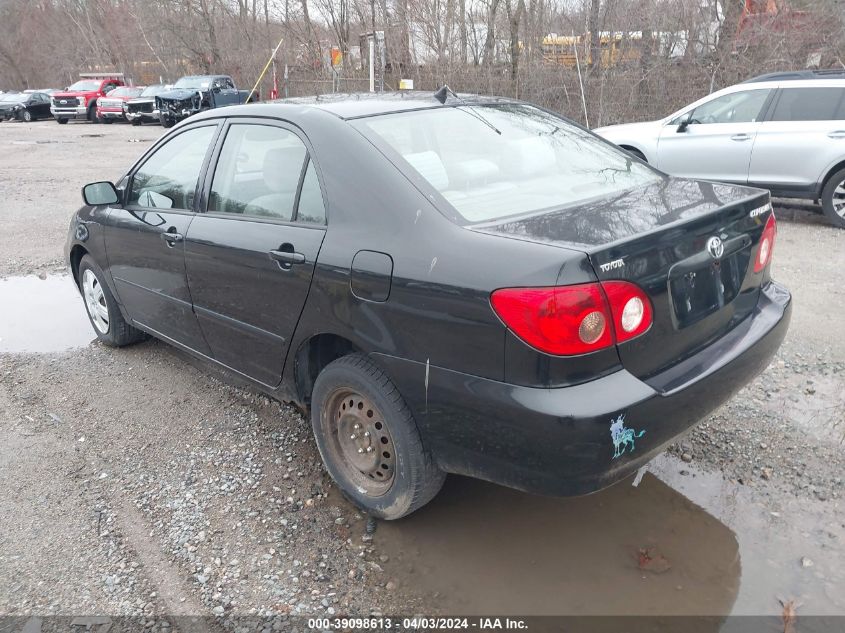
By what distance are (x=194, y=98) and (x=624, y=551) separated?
25081mm

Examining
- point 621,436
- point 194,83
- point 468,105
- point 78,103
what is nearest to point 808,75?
point 468,105

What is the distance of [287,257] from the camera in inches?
120

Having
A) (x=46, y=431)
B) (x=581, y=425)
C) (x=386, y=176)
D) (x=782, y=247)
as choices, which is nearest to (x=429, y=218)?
(x=386, y=176)

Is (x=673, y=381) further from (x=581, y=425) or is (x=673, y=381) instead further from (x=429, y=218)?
(x=429, y=218)

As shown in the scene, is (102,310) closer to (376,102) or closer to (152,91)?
(376,102)

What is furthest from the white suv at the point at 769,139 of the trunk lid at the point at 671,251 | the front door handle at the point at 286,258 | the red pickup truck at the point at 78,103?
the red pickup truck at the point at 78,103

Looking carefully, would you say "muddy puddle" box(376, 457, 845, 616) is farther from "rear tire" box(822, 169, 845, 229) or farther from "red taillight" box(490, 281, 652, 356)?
"rear tire" box(822, 169, 845, 229)

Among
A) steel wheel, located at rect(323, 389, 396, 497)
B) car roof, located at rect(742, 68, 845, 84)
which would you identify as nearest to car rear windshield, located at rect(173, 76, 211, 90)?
car roof, located at rect(742, 68, 845, 84)

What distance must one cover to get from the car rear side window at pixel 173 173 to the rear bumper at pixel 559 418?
186 centimetres

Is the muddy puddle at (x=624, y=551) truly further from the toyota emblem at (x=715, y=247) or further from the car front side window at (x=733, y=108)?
the car front side window at (x=733, y=108)

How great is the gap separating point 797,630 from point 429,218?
6.43ft

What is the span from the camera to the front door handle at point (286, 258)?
9.82 feet

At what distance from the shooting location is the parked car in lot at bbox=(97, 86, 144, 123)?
28.5m

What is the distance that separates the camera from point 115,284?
4.66m
